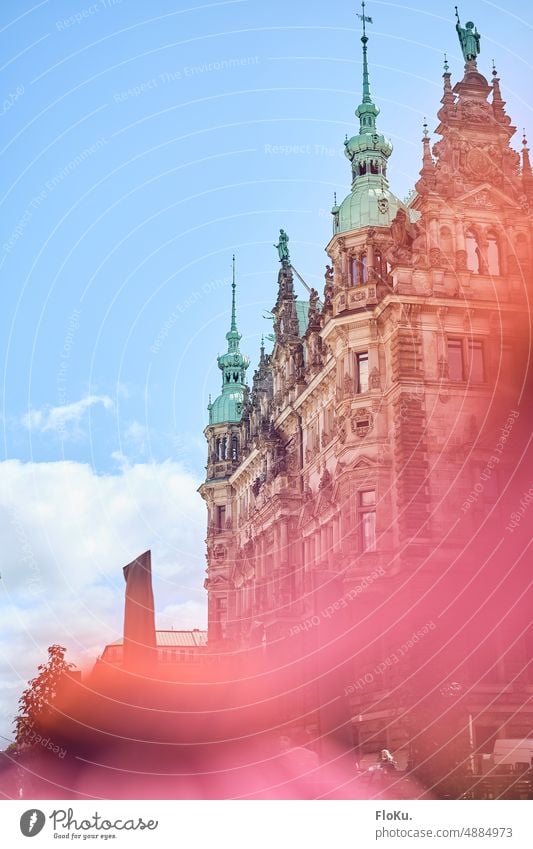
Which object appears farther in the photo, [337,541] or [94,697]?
[337,541]

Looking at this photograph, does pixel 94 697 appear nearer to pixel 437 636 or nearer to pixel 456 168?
pixel 437 636

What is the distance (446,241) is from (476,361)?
5.24 meters

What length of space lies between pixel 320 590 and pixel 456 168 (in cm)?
1886

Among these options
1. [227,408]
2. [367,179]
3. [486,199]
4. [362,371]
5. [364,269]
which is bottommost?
[362,371]

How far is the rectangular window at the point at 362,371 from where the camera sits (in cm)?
4759

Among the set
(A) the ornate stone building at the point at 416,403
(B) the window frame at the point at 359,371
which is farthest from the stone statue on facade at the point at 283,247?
(B) the window frame at the point at 359,371

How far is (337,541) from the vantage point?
48531mm

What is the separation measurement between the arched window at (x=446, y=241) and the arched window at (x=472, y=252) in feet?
2.55

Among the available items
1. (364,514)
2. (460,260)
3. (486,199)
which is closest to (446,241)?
(460,260)

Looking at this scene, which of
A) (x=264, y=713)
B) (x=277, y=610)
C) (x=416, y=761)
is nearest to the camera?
(x=416, y=761)

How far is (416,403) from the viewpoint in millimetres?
44312

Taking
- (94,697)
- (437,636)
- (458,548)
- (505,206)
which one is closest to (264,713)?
(437,636)

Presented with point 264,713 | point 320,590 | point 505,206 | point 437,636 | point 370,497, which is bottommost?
point 264,713

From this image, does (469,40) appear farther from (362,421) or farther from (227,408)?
(227,408)
